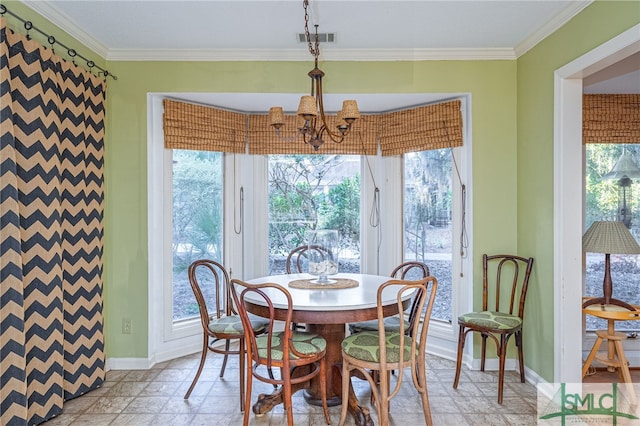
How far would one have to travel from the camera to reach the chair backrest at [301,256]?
2.56m

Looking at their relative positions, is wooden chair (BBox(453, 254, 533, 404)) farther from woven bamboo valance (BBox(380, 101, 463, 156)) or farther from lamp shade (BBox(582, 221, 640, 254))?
woven bamboo valance (BBox(380, 101, 463, 156))

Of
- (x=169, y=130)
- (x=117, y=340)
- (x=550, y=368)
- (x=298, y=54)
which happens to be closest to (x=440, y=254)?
(x=550, y=368)

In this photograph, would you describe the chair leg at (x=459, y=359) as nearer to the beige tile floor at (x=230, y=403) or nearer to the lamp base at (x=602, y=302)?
the beige tile floor at (x=230, y=403)

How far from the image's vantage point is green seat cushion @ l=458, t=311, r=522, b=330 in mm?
2553

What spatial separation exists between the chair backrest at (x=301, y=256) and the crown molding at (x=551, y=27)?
214 cm

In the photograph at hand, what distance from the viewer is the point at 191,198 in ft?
11.3

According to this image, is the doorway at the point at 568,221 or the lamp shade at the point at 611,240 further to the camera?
the lamp shade at the point at 611,240

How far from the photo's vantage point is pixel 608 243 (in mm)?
2594

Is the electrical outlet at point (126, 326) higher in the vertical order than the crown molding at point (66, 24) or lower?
lower

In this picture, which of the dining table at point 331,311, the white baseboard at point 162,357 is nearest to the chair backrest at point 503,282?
the dining table at point 331,311

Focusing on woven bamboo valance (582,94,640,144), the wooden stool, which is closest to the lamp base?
the wooden stool

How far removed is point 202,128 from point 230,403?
2206 millimetres

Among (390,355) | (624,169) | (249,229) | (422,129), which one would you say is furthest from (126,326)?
(624,169)

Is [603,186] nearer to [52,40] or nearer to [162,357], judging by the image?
[162,357]
